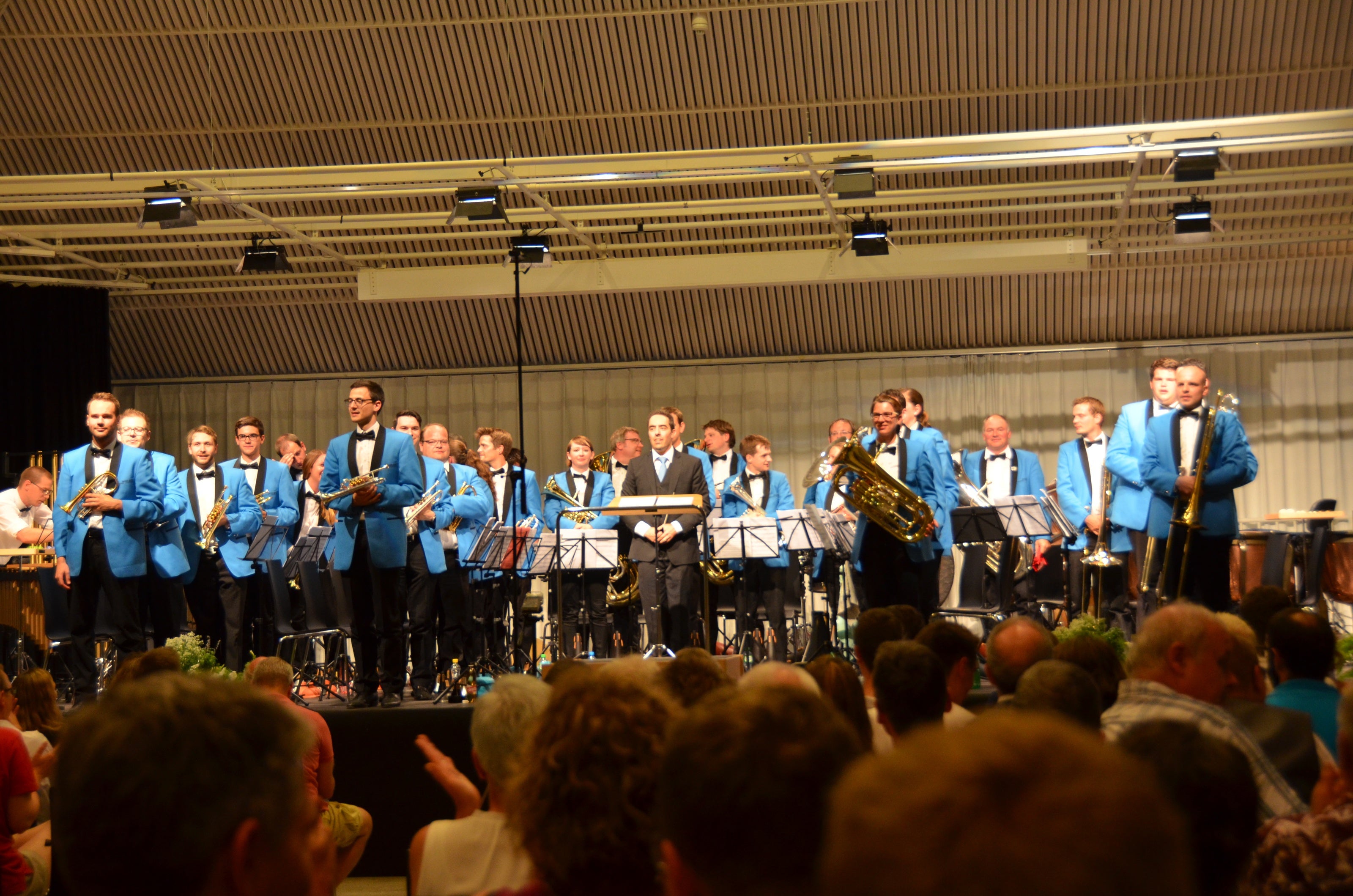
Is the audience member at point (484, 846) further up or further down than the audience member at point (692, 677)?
Answer: further down

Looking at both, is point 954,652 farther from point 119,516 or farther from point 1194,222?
point 1194,222

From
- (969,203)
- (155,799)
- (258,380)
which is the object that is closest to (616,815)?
(155,799)

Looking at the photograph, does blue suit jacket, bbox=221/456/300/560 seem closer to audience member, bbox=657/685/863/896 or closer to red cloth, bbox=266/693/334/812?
red cloth, bbox=266/693/334/812

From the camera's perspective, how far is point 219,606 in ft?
27.5

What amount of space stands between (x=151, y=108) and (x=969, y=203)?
7.90 metres

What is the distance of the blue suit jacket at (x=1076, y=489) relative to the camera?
915 centimetres

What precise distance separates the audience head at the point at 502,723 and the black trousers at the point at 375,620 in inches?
171

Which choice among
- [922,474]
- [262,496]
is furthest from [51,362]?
[922,474]

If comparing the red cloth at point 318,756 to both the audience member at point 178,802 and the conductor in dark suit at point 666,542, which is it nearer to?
the audience member at point 178,802

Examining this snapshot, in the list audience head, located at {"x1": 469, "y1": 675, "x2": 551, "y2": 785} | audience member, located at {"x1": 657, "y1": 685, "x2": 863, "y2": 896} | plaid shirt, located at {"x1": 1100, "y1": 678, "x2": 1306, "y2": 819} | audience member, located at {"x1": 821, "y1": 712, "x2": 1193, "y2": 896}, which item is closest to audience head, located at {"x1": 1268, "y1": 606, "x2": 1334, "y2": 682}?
plaid shirt, located at {"x1": 1100, "y1": 678, "x2": 1306, "y2": 819}

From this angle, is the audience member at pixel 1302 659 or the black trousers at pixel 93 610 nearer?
the audience member at pixel 1302 659

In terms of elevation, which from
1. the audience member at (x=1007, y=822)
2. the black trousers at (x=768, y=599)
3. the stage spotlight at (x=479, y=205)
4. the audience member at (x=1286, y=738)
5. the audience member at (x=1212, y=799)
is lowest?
the black trousers at (x=768, y=599)

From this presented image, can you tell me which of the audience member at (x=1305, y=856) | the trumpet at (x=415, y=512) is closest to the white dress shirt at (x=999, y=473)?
the trumpet at (x=415, y=512)

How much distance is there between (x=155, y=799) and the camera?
1250mm
